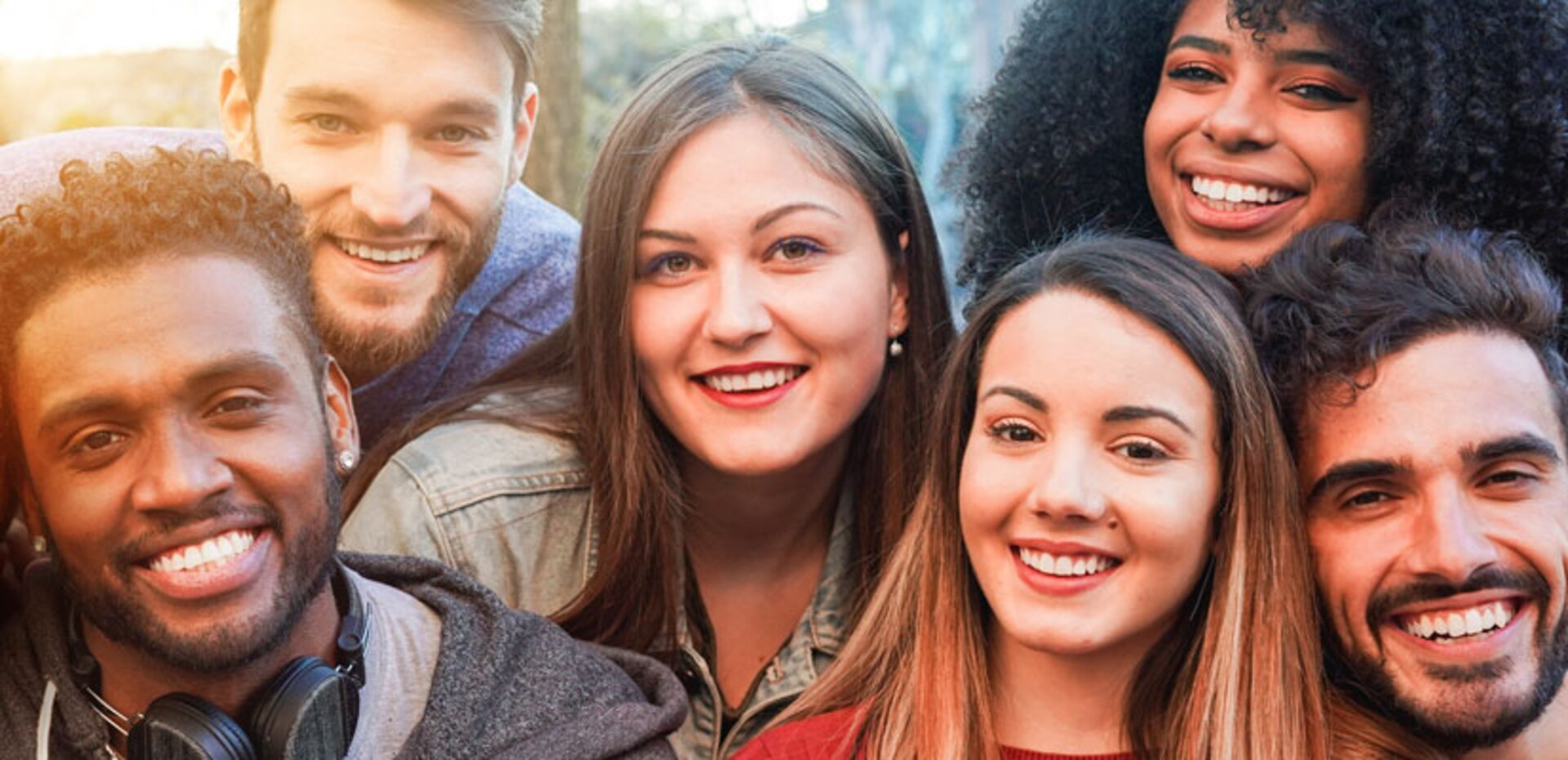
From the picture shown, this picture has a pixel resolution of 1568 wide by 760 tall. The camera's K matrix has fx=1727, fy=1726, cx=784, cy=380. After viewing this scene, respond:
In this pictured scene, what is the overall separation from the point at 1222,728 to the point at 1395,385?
757mm

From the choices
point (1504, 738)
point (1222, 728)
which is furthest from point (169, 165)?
point (1504, 738)

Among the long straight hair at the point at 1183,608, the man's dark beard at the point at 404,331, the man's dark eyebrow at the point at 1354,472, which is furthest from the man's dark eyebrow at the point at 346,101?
the man's dark eyebrow at the point at 1354,472

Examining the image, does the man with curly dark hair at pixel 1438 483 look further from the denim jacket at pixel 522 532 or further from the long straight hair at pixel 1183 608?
the denim jacket at pixel 522 532

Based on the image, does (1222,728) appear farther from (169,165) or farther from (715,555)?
(169,165)

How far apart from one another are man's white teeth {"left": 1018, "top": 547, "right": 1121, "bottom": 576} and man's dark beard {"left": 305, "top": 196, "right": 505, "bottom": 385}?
72.0 inches

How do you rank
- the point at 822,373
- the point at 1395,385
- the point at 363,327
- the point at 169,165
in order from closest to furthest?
Answer: 1. the point at 169,165
2. the point at 1395,385
3. the point at 822,373
4. the point at 363,327

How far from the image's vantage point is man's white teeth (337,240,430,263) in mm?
4277

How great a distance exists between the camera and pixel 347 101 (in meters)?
4.18

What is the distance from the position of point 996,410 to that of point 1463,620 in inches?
38.2

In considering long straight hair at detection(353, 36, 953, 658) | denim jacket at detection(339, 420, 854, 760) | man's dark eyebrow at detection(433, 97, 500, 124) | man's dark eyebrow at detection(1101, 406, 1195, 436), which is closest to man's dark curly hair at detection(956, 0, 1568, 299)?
long straight hair at detection(353, 36, 953, 658)

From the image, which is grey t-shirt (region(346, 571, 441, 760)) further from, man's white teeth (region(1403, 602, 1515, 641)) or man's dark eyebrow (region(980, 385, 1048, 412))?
man's white teeth (region(1403, 602, 1515, 641))

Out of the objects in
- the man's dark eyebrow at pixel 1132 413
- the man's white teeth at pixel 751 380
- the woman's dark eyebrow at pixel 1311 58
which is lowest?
the man's dark eyebrow at pixel 1132 413

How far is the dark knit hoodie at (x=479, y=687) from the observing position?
9.77ft

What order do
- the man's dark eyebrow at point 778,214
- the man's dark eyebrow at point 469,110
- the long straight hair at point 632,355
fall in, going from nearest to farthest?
the man's dark eyebrow at point 778,214 → the long straight hair at point 632,355 → the man's dark eyebrow at point 469,110
